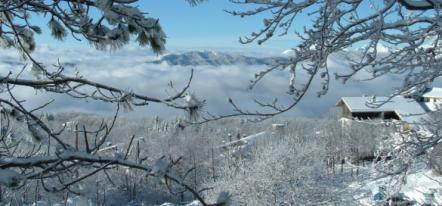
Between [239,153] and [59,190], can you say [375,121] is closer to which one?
[59,190]

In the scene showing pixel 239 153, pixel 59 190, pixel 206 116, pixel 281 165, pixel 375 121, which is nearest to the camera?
pixel 59 190

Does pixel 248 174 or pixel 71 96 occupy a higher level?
pixel 71 96

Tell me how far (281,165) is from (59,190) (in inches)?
1087

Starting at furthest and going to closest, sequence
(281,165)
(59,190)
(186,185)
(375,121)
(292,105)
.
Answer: (281,165), (375,121), (292,105), (59,190), (186,185)

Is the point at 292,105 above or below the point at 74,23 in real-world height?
below

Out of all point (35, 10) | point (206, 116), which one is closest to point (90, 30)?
point (35, 10)

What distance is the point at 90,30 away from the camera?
12.7 feet

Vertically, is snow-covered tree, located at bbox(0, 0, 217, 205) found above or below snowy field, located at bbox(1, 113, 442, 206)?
above

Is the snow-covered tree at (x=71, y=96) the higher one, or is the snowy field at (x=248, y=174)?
the snow-covered tree at (x=71, y=96)

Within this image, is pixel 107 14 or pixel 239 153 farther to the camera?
pixel 239 153

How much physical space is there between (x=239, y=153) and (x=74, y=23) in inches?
1525

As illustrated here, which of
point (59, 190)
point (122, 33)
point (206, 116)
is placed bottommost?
point (59, 190)

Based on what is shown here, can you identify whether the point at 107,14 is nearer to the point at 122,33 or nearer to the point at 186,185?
the point at 122,33

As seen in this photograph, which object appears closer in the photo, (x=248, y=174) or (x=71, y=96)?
(x=71, y=96)
